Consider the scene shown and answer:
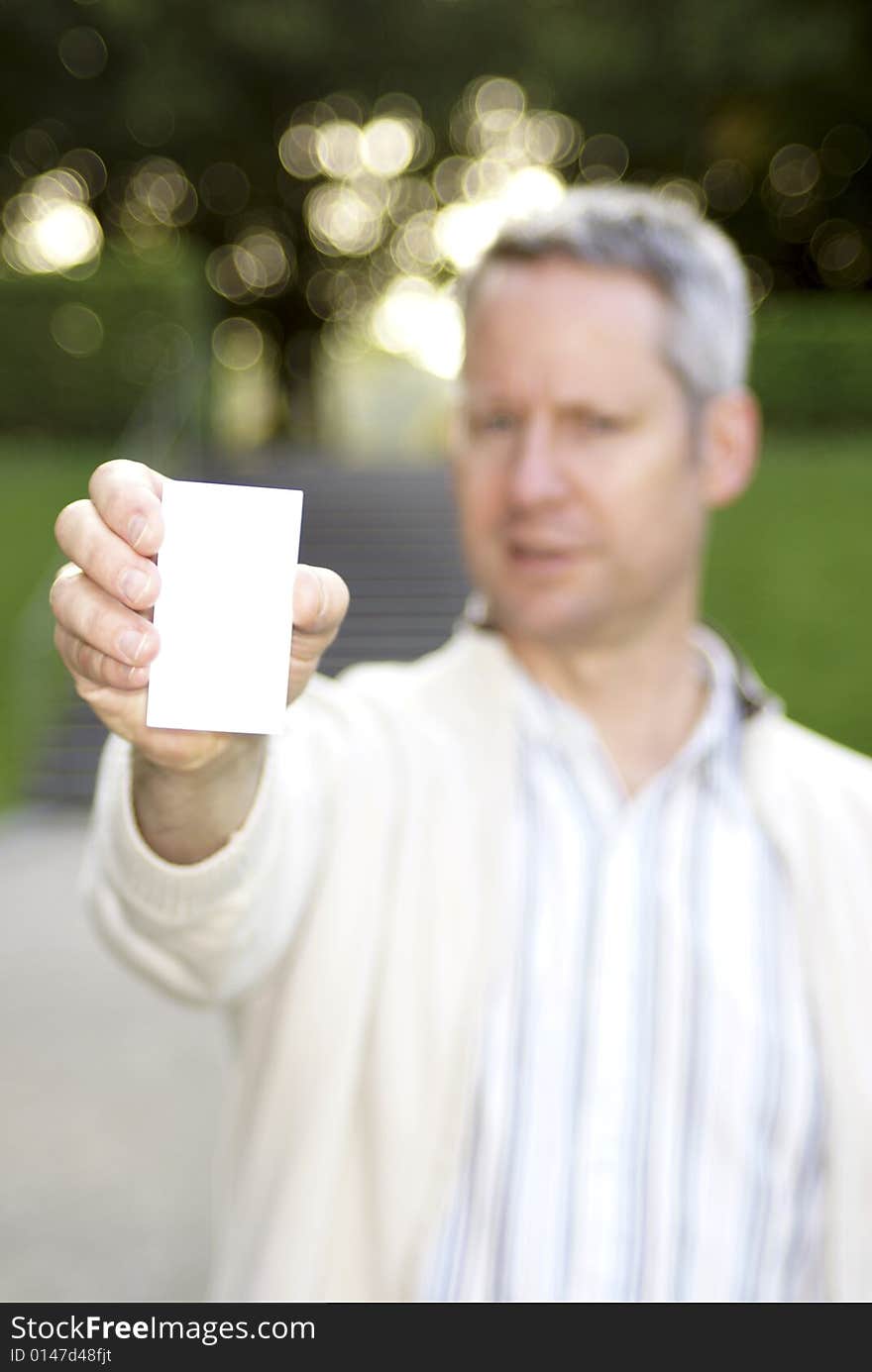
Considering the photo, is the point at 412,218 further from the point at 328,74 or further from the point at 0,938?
the point at 0,938

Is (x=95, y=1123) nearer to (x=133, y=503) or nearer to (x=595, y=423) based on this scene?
(x=595, y=423)

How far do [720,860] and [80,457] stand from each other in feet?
47.2

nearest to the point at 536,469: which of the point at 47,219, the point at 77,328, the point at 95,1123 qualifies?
the point at 95,1123

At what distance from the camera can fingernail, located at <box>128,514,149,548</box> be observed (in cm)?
100

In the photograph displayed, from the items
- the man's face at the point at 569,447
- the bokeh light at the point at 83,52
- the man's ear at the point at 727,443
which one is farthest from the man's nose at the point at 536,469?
the bokeh light at the point at 83,52

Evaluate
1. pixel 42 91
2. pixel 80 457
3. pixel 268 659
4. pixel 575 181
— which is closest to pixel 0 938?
pixel 268 659

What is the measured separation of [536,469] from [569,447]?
2.6 inches

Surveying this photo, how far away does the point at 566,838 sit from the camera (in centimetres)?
171

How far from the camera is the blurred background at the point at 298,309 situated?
5035 mm

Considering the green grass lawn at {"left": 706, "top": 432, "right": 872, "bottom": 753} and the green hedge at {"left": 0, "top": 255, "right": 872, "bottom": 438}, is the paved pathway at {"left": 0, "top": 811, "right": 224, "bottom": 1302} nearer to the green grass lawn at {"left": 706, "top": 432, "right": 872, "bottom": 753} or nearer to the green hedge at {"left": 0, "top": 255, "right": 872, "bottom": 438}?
the green grass lawn at {"left": 706, "top": 432, "right": 872, "bottom": 753}

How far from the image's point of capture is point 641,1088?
1.58 metres

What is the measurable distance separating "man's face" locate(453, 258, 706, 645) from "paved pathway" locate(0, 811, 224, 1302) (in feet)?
8.49

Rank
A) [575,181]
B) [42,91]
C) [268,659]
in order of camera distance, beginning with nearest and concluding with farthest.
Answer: [268,659] < [42,91] < [575,181]

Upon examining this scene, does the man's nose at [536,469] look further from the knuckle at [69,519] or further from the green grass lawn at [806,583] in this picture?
the green grass lawn at [806,583]
